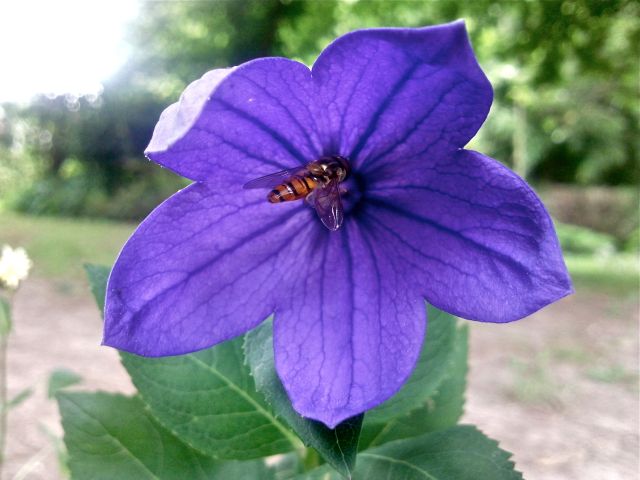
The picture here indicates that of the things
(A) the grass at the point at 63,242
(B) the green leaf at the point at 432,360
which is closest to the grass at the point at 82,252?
(A) the grass at the point at 63,242

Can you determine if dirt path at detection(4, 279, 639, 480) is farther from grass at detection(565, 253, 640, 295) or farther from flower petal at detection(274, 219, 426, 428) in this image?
flower petal at detection(274, 219, 426, 428)

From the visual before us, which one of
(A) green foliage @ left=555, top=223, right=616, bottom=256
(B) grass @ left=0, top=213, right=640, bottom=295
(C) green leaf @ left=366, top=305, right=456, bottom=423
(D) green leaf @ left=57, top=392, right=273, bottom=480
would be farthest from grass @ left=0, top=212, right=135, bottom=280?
(A) green foliage @ left=555, top=223, right=616, bottom=256

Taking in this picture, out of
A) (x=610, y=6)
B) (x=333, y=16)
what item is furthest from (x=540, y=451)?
(x=333, y=16)

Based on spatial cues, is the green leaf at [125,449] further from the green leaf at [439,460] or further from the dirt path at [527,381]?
the dirt path at [527,381]

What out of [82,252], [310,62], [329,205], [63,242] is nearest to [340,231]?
[329,205]

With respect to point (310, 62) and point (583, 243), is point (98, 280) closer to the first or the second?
point (310, 62)
